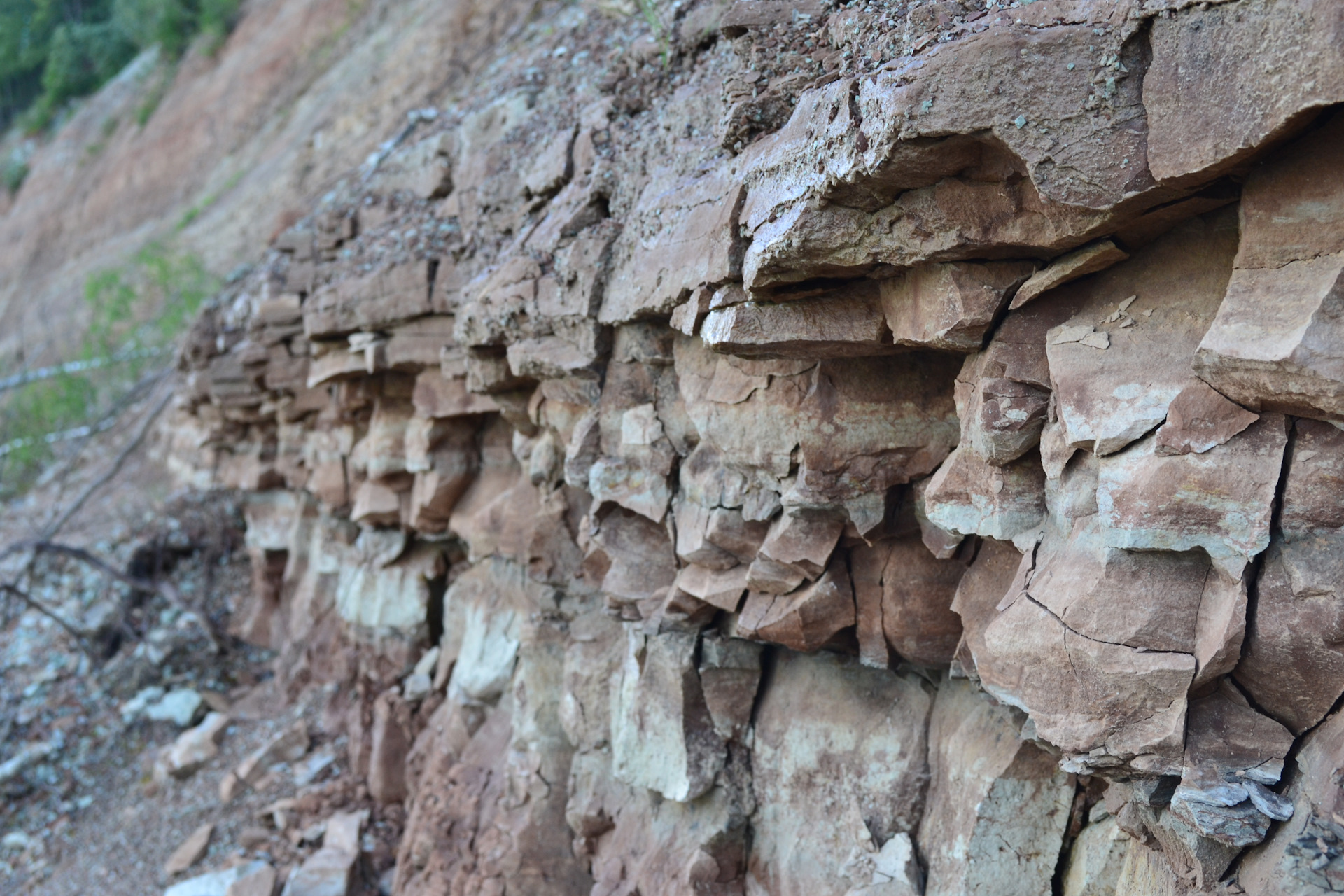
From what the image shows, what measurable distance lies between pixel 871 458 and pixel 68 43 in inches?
1258

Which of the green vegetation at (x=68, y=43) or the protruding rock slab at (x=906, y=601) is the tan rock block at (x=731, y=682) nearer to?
the protruding rock slab at (x=906, y=601)

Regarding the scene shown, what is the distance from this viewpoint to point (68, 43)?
26.7 m

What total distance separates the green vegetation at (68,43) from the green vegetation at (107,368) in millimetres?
10327

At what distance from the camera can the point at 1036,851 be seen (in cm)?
311

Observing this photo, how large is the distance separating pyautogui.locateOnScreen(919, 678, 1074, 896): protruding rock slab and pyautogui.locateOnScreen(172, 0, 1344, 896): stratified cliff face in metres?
0.01

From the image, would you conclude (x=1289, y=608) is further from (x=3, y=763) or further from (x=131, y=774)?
(x=3, y=763)

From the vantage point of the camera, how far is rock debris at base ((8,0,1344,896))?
2.16 metres

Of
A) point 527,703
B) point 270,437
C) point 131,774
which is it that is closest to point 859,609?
point 527,703

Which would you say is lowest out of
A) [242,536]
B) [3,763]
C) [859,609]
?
[242,536]

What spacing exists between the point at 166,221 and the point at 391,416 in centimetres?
1413

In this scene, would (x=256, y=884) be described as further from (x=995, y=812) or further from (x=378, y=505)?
(x=995, y=812)

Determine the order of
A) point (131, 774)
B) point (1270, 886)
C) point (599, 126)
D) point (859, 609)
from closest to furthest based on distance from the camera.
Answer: point (1270, 886)
point (859, 609)
point (599, 126)
point (131, 774)

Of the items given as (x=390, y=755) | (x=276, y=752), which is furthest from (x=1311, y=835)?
(x=276, y=752)

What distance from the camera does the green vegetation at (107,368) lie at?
47.1 feet
